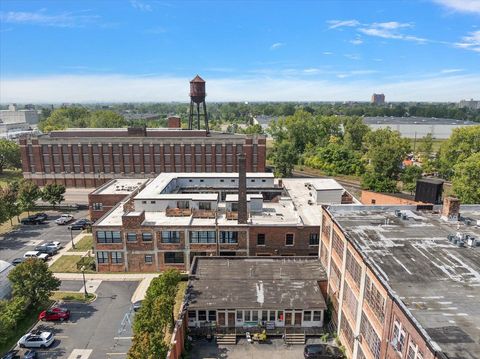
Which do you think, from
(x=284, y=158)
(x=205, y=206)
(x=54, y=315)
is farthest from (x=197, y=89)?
(x=54, y=315)

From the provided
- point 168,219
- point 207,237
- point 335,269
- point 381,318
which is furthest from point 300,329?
point 168,219

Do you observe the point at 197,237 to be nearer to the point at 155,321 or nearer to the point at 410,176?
the point at 155,321

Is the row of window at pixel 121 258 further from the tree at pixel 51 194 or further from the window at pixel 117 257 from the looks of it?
the tree at pixel 51 194

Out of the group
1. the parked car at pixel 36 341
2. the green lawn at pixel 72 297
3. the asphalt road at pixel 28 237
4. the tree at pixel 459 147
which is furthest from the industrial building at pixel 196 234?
the tree at pixel 459 147

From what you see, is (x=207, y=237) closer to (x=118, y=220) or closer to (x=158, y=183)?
(x=118, y=220)

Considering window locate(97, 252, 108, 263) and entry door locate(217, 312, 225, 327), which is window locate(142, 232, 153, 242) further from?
entry door locate(217, 312, 225, 327)

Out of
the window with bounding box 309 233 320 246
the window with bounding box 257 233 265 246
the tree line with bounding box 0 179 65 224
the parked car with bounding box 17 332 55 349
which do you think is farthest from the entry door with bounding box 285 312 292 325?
the tree line with bounding box 0 179 65 224
